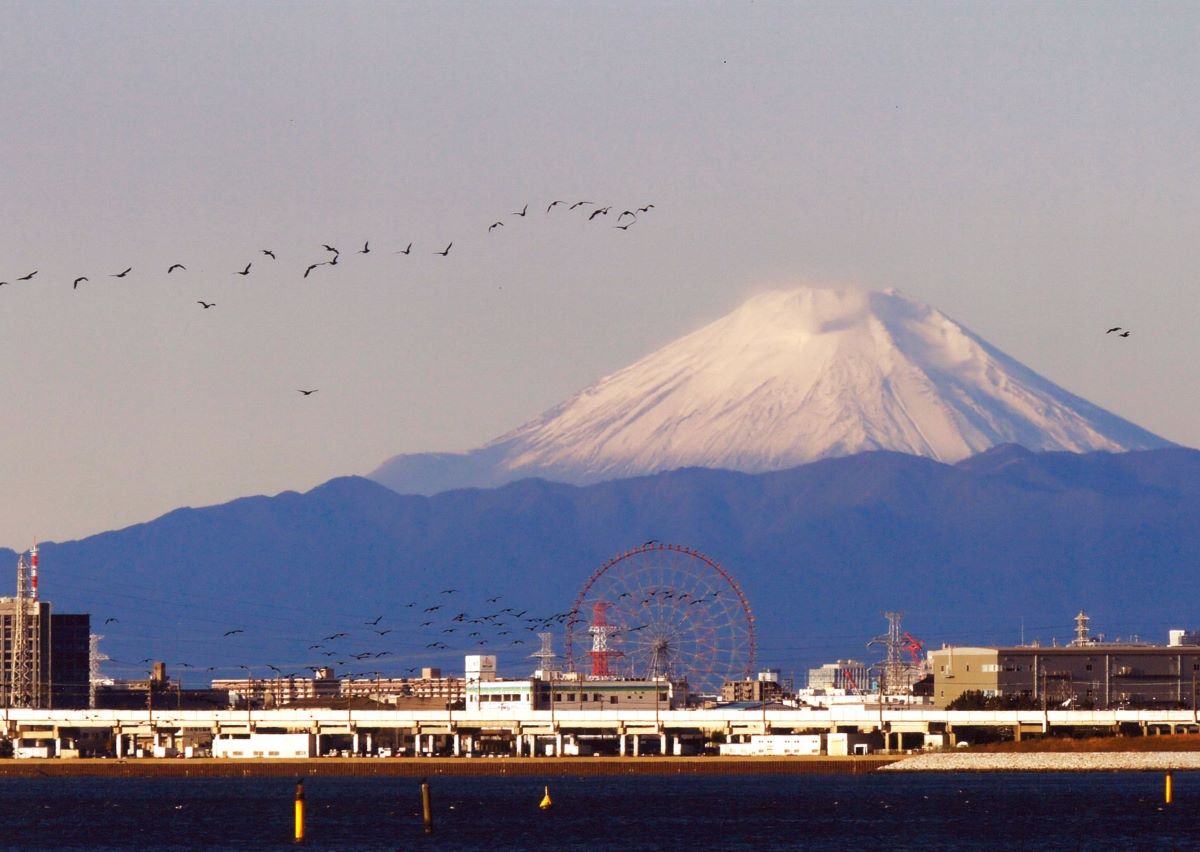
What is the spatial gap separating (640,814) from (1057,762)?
5412 centimetres

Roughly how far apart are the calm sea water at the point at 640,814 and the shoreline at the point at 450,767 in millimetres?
6627

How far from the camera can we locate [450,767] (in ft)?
633

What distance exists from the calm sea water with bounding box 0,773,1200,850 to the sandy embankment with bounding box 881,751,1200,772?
412 cm

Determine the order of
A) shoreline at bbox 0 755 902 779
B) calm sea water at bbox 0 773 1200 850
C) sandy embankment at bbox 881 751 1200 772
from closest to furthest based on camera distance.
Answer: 1. calm sea water at bbox 0 773 1200 850
2. sandy embankment at bbox 881 751 1200 772
3. shoreline at bbox 0 755 902 779

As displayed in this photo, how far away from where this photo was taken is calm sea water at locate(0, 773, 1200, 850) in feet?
367

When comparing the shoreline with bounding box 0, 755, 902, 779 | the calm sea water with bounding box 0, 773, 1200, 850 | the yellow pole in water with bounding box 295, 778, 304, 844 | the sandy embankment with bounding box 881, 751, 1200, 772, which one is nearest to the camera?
the yellow pole in water with bounding box 295, 778, 304, 844

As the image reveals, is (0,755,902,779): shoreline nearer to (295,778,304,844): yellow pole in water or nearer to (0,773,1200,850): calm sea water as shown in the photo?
(0,773,1200,850): calm sea water

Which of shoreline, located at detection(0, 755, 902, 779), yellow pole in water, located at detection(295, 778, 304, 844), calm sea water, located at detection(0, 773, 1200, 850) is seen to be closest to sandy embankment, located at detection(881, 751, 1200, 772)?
calm sea water, located at detection(0, 773, 1200, 850)

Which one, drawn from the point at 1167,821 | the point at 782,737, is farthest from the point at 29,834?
the point at 782,737

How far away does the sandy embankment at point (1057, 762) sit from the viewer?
17600 cm

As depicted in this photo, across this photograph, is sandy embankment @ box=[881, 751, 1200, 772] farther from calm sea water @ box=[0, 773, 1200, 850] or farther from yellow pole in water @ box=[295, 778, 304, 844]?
yellow pole in water @ box=[295, 778, 304, 844]

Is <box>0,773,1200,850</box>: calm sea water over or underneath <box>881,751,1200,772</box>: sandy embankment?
underneath

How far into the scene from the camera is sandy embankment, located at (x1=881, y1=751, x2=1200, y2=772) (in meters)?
176

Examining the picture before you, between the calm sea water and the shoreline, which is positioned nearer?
the calm sea water
